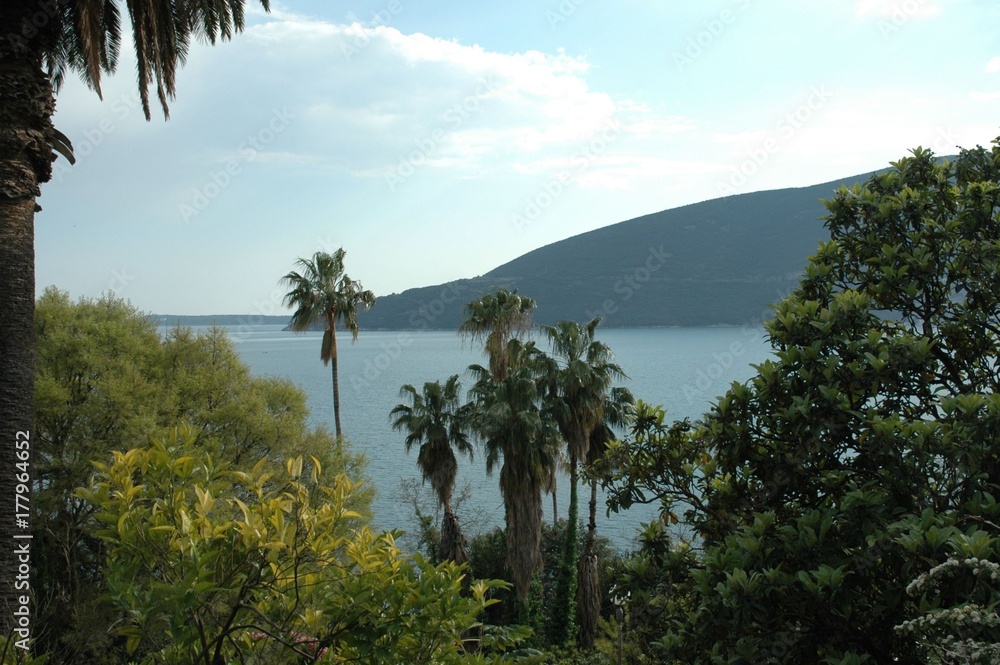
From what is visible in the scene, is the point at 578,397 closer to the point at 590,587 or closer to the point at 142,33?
the point at 590,587

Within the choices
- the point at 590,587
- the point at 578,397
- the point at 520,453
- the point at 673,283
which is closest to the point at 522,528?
the point at 520,453

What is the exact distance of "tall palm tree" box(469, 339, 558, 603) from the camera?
84.5ft

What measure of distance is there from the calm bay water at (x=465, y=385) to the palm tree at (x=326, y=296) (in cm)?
417

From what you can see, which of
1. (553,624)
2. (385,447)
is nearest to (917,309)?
(553,624)

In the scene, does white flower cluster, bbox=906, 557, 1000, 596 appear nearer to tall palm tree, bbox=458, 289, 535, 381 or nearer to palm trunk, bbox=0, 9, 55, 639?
palm trunk, bbox=0, 9, 55, 639

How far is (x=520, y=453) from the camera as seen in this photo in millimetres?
26078

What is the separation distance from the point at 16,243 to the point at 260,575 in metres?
5.76

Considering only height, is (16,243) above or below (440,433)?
above

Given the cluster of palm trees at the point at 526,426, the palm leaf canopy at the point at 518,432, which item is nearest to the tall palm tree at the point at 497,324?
the cluster of palm trees at the point at 526,426

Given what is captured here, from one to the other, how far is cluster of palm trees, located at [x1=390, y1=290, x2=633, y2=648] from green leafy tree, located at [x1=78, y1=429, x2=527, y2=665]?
20.8 metres

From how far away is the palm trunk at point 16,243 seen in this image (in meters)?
7.65

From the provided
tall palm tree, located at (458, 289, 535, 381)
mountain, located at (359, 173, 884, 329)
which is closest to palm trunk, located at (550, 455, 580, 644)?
tall palm tree, located at (458, 289, 535, 381)

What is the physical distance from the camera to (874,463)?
5.82m

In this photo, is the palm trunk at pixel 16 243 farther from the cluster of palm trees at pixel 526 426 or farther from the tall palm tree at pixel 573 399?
the tall palm tree at pixel 573 399
